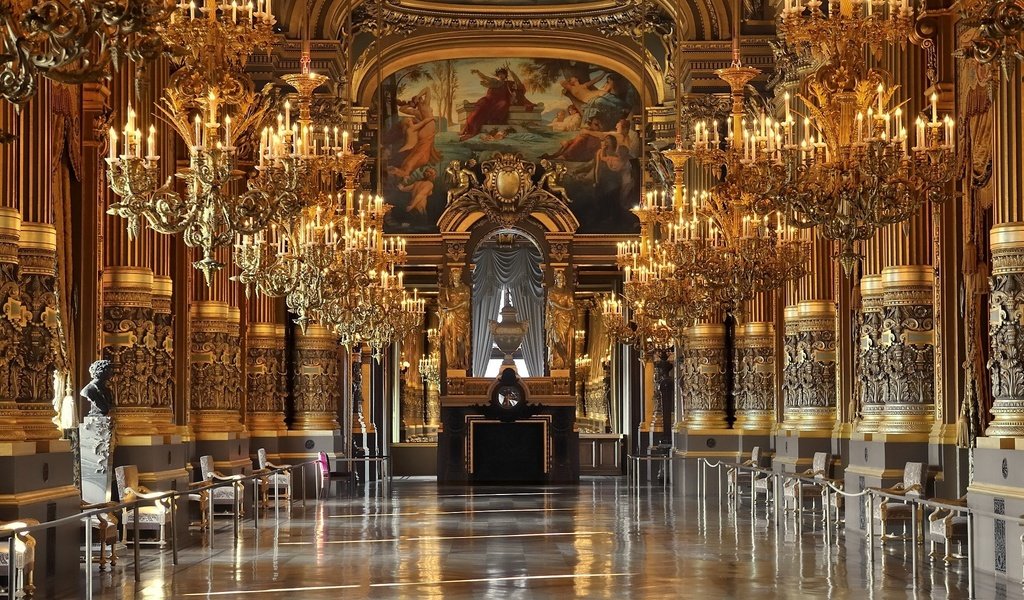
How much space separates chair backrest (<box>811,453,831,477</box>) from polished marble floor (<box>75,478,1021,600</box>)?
1.21 metres

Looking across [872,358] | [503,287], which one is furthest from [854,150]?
[503,287]

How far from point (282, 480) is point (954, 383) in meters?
Answer: 13.7

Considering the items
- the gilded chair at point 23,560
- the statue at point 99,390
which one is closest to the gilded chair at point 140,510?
the statue at point 99,390

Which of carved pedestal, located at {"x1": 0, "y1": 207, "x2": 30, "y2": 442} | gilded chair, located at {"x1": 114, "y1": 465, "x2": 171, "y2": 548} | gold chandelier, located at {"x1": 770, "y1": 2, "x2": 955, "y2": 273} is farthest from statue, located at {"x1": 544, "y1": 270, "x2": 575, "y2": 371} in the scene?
carved pedestal, located at {"x1": 0, "y1": 207, "x2": 30, "y2": 442}

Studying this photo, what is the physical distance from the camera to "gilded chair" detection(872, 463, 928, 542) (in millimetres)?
17656

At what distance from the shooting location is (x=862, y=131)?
13547 millimetres

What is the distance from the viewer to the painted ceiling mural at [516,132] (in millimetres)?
40594

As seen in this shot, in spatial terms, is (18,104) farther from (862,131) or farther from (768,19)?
(768,19)

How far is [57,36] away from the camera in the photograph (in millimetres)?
7352

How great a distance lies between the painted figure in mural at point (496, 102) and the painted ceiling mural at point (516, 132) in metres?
0.03

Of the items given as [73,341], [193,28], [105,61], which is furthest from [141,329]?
[105,61]

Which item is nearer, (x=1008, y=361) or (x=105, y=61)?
(x=105, y=61)

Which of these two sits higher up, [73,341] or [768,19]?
[768,19]

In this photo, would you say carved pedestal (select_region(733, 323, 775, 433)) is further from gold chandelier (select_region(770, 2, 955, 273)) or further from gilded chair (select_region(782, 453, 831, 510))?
gold chandelier (select_region(770, 2, 955, 273))
